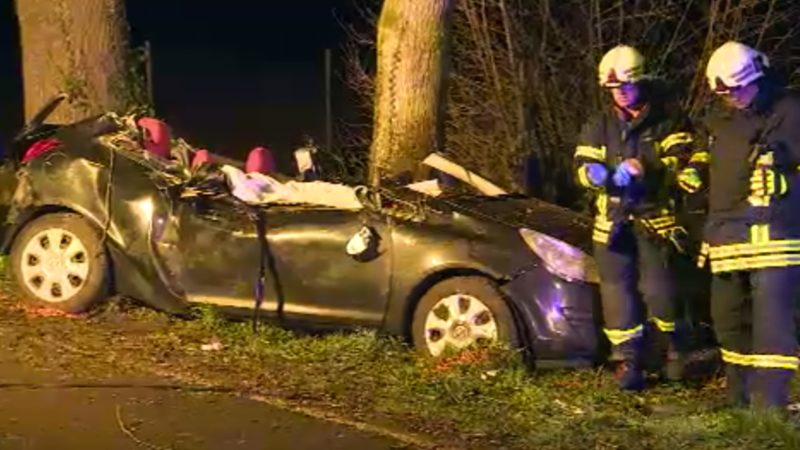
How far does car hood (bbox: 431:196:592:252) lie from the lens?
702cm

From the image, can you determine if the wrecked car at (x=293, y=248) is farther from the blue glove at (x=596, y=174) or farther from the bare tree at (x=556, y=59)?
the bare tree at (x=556, y=59)

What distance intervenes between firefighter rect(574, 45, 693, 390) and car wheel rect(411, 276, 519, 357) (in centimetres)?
53

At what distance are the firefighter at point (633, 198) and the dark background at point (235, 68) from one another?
6.61 metres

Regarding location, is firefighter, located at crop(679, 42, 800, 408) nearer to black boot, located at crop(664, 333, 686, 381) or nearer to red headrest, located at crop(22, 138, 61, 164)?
black boot, located at crop(664, 333, 686, 381)

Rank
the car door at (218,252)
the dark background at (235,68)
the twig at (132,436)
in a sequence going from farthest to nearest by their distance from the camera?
the dark background at (235,68), the car door at (218,252), the twig at (132,436)

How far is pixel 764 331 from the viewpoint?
6.20m

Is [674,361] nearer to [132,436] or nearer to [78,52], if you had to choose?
[132,436]

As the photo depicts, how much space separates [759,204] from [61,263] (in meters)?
4.11

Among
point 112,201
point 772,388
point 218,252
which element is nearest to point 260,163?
point 218,252

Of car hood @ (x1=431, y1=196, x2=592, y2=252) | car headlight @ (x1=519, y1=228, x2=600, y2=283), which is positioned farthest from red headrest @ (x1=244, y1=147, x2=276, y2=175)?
car headlight @ (x1=519, y1=228, x2=600, y2=283)

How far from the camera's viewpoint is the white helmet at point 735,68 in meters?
6.15

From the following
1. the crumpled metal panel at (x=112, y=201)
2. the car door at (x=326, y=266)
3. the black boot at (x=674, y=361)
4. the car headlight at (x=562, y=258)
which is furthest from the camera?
the crumpled metal panel at (x=112, y=201)

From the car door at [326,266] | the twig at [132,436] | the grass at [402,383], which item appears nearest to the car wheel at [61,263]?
the grass at [402,383]

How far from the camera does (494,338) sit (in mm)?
6852
